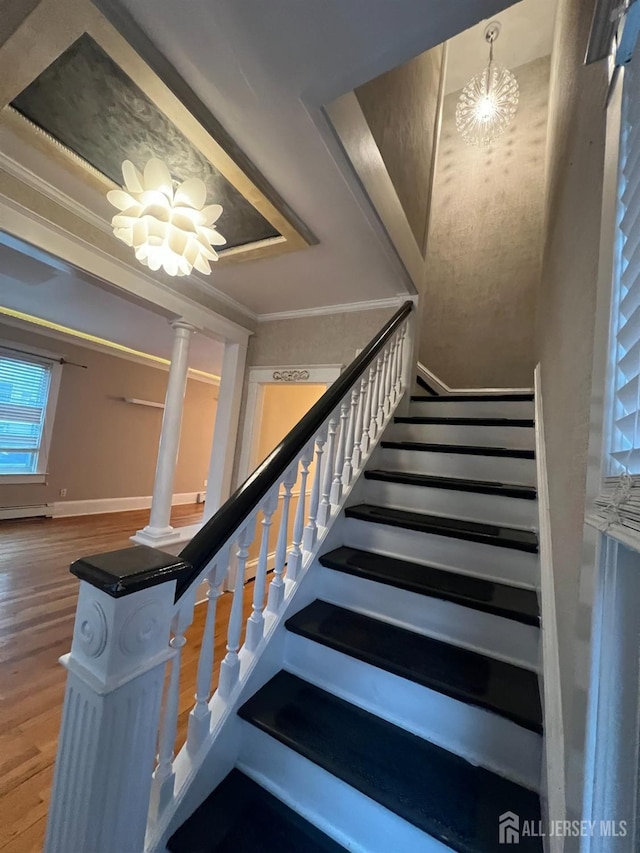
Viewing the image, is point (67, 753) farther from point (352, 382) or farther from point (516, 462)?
point (516, 462)

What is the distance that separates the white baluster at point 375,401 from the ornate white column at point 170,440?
1.55 meters

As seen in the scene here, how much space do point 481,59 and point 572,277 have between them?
449 centimetres

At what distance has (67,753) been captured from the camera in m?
0.71

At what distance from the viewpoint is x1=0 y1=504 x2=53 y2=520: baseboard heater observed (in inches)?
185

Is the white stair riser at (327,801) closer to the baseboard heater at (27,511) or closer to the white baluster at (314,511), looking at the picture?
the white baluster at (314,511)

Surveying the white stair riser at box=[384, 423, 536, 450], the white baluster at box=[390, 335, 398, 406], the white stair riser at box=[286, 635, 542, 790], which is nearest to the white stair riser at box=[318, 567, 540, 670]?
the white stair riser at box=[286, 635, 542, 790]

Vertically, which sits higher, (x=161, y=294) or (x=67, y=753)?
(x=161, y=294)

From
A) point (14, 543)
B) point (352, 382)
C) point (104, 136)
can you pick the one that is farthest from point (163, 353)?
point (352, 382)

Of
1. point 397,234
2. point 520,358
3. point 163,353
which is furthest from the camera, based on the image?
point 163,353

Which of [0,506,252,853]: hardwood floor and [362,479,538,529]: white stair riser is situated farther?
[362,479,538,529]: white stair riser

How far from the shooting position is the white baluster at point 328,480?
161 cm

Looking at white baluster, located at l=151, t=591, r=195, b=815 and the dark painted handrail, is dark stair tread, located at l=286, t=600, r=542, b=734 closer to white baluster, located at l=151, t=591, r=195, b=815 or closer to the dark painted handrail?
white baluster, located at l=151, t=591, r=195, b=815

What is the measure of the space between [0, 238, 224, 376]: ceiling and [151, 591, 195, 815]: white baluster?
2.06 meters

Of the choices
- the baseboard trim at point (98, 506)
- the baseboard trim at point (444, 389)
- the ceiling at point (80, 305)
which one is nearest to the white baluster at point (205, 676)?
the ceiling at point (80, 305)
